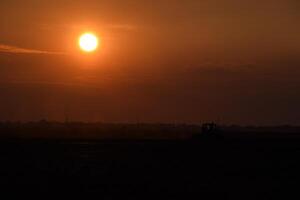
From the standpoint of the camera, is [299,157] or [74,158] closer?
[74,158]

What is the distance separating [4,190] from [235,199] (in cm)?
1078

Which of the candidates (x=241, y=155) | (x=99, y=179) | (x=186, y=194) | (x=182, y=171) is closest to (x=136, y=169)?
(x=182, y=171)

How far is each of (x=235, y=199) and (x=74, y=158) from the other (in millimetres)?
21241

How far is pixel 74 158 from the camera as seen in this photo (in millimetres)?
48312

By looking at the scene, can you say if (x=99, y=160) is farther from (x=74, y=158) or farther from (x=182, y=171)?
(x=182, y=171)

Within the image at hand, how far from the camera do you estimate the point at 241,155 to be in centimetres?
5462

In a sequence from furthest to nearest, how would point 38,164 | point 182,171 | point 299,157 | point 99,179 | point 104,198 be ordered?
point 299,157, point 38,164, point 182,171, point 99,179, point 104,198


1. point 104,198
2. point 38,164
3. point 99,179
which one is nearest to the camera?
point 104,198

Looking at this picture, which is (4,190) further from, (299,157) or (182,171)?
(299,157)

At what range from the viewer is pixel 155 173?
1528 inches

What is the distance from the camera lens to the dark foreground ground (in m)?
32.1

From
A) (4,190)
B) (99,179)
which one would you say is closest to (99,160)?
(99,179)

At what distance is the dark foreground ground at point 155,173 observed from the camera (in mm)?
32094

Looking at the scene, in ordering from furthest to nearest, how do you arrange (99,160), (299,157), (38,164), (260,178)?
(299,157) → (99,160) → (38,164) → (260,178)
